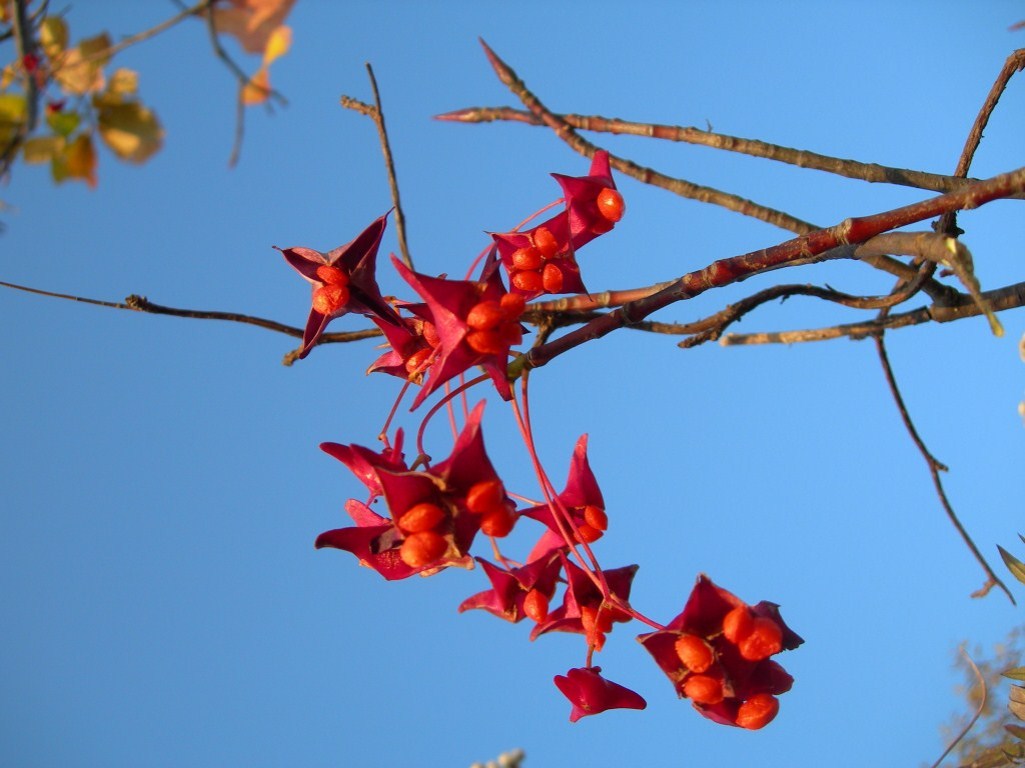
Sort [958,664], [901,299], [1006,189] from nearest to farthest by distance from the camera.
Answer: [1006,189]
[901,299]
[958,664]

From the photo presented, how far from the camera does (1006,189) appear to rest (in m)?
0.51

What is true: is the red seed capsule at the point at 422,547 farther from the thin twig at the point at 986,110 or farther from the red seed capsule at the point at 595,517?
the thin twig at the point at 986,110

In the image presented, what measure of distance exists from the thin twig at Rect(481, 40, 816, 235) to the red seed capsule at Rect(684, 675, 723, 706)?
546 mm

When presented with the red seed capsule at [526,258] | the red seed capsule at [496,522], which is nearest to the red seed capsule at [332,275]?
the red seed capsule at [526,258]

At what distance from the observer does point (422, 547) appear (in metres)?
0.64

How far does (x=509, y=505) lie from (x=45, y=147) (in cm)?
60

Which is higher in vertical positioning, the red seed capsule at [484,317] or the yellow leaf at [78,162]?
the yellow leaf at [78,162]

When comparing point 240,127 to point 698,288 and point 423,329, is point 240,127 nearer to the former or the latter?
point 423,329

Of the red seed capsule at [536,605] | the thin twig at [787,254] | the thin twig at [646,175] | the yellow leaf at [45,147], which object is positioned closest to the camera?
the thin twig at [787,254]

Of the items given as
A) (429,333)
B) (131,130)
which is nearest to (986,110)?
(429,333)

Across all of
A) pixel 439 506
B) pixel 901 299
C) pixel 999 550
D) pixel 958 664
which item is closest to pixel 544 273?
pixel 439 506

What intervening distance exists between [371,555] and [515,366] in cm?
19

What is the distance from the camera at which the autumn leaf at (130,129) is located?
2.85 ft

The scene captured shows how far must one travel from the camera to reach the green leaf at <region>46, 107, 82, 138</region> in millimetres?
867
